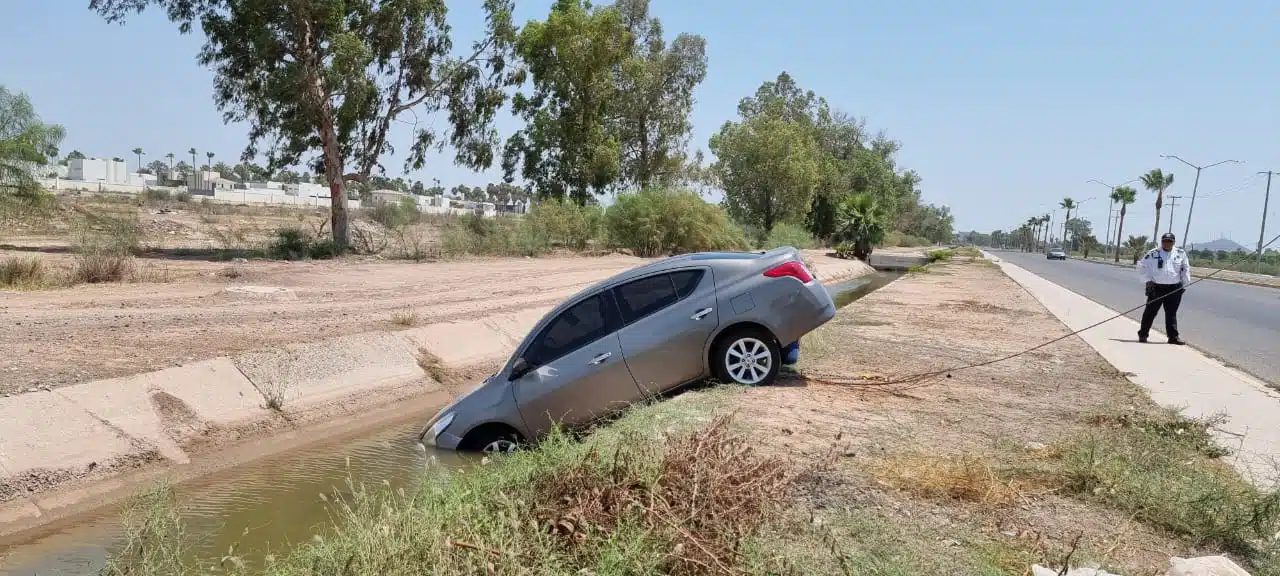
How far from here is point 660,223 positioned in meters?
42.6

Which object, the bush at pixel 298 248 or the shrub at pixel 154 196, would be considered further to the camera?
the shrub at pixel 154 196

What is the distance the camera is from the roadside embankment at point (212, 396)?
25.5 feet

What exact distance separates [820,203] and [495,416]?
6841cm

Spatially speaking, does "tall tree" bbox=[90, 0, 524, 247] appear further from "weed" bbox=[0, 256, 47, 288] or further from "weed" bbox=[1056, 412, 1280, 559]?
"weed" bbox=[1056, 412, 1280, 559]

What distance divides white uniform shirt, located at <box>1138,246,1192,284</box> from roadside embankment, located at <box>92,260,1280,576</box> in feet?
23.6

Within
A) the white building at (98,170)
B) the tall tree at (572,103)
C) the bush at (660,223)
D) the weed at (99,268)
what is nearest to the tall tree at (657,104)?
the tall tree at (572,103)

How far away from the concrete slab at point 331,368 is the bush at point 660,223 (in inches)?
1141

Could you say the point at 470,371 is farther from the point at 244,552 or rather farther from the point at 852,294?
the point at 852,294

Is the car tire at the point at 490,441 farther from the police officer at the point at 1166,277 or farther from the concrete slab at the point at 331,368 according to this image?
the police officer at the point at 1166,277

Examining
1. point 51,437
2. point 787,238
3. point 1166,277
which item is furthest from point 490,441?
point 787,238

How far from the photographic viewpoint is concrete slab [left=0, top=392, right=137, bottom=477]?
25.3 ft

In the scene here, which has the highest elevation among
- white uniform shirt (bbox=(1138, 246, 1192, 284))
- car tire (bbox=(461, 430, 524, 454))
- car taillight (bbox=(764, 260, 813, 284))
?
white uniform shirt (bbox=(1138, 246, 1192, 284))

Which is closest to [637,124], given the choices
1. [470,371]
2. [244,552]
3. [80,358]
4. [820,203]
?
[820,203]

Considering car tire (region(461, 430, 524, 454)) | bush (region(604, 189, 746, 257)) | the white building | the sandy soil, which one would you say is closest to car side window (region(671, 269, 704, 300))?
car tire (region(461, 430, 524, 454))
